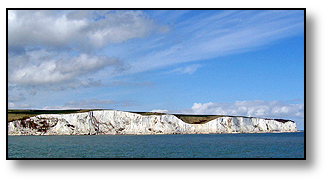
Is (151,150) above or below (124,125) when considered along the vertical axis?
above

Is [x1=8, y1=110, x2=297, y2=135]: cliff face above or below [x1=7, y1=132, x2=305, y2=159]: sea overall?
below

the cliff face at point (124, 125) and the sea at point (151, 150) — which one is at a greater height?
the sea at point (151, 150)

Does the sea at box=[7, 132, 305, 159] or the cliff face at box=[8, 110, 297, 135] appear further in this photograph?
the cliff face at box=[8, 110, 297, 135]

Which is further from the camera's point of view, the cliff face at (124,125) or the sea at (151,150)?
the cliff face at (124,125)

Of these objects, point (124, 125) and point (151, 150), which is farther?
point (124, 125)

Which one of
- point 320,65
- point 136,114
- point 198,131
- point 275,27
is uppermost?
point 275,27

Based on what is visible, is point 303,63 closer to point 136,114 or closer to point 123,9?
point 123,9

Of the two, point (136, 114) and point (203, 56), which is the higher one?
point (203, 56)

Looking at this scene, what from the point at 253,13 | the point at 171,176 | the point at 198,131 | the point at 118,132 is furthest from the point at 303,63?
the point at 198,131
